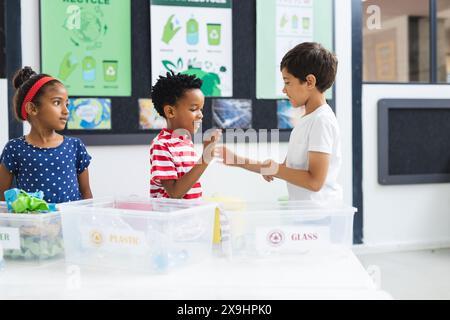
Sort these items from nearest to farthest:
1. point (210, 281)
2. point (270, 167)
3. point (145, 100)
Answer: point (210, 281), point (270, 167), point (145, 100)

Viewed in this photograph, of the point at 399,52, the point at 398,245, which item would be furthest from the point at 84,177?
the point at 399,52

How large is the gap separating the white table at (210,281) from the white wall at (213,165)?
58.0 inches

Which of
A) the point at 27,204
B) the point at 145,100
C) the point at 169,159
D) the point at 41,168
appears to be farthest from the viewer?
the point at 145,100

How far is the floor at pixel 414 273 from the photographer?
7.45 ft

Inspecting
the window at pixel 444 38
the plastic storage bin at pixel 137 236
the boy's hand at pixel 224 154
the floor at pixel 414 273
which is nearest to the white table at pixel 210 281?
the plastic storage bin at pixel 137 236

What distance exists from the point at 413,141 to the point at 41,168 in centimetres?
232

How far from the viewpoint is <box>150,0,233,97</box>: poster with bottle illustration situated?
2.45 metres

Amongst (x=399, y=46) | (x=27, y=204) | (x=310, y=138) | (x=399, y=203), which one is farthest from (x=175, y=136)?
(x=399, y=46)

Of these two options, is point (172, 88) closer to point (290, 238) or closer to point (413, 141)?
point (290, 238)

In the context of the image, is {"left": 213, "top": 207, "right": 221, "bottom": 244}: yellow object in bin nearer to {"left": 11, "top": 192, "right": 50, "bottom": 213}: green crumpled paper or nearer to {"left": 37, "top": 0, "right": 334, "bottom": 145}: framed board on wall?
{"left": 11, "top": 192, "right": 50, "bottom": 213}: green crumpled paper

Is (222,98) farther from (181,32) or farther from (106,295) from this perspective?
(106,295)

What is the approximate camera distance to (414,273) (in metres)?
2.59

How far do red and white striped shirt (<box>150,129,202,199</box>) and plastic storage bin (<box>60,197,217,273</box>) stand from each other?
12.1 inches

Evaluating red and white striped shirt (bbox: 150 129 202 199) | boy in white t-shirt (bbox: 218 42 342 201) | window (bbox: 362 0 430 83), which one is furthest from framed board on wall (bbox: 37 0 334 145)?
window (bbox: 362 0 430 83)
